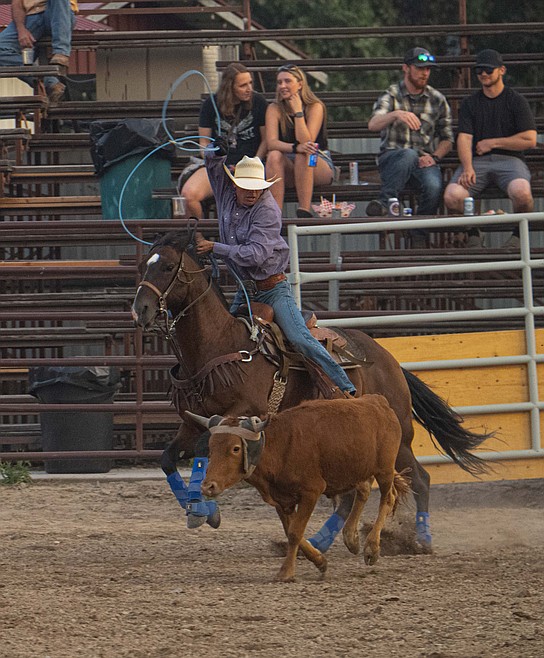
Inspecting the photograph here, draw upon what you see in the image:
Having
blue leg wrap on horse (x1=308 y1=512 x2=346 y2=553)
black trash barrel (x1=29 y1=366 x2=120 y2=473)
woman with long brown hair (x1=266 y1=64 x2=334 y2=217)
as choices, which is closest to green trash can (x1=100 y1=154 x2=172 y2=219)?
woman with long brown hair (x1=266 y1=64 x2=334 y2=217)

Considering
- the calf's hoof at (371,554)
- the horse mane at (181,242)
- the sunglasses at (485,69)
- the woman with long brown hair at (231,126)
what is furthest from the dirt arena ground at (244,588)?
the sunglasses at (485,69)

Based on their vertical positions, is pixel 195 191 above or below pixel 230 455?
above

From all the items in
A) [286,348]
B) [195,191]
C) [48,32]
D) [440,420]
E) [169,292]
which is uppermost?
[48,32]

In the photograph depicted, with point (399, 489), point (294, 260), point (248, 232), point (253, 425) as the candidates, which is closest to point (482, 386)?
point (294, 260)

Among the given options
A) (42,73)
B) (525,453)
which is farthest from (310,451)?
(42,73)

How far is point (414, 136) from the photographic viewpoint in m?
11.4

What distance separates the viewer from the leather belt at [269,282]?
7.48 meters

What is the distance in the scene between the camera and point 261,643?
499 cm

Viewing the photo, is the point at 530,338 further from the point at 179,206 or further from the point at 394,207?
the point at 179,206

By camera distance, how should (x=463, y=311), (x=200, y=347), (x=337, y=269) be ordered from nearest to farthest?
(x=200, y=347) → (x=463, y=311) → (x=337, y=269)

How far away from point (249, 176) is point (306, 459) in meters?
1.81

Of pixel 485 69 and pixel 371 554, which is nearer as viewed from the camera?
→ pixel 371 554

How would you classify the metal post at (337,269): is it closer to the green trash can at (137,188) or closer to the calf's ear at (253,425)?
the green trash can at (137,188)

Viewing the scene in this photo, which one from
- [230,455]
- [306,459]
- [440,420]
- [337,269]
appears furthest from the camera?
[337,269]
